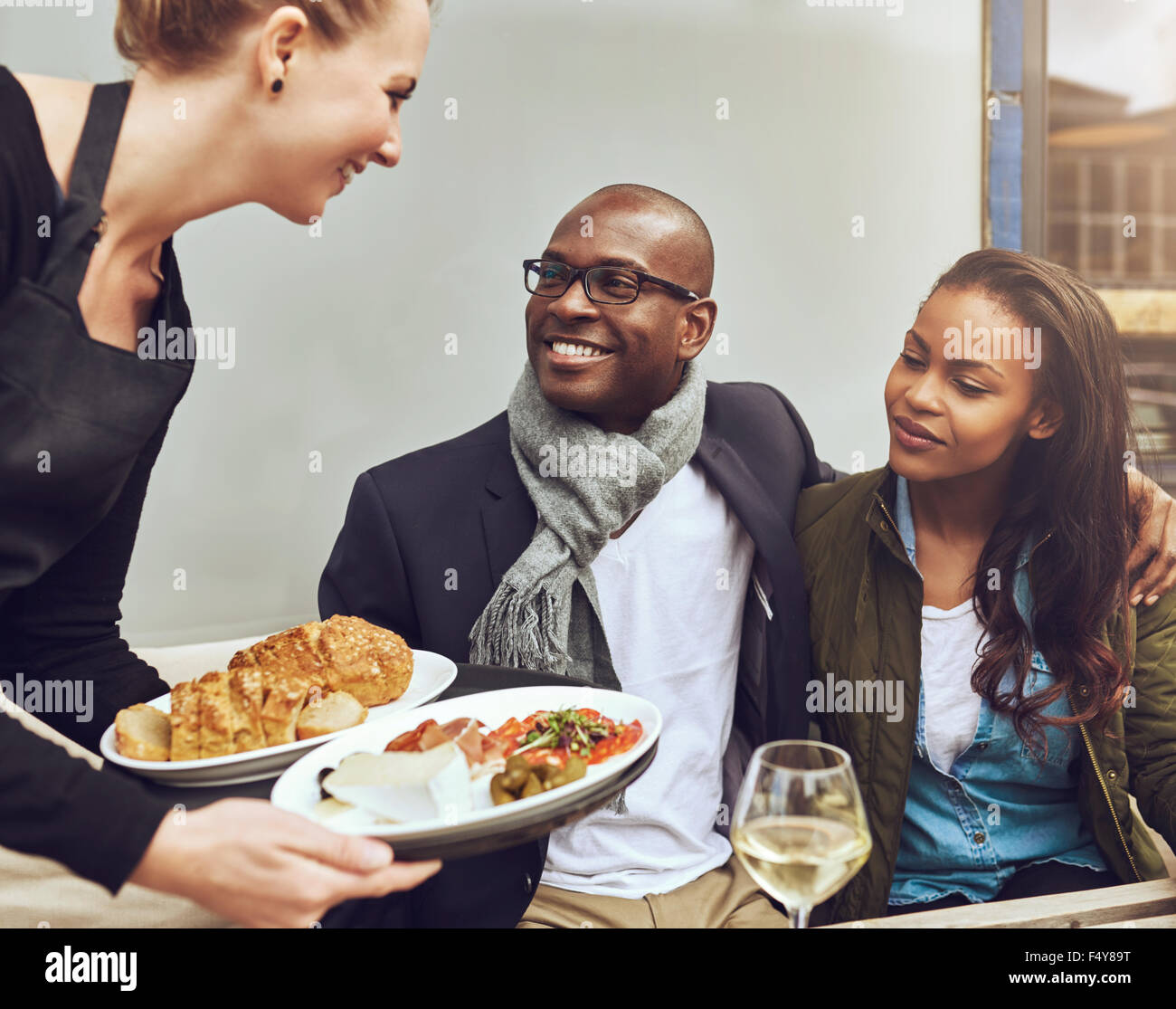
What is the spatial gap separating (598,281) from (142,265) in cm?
73

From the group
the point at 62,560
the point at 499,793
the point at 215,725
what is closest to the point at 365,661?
the point at 215,725

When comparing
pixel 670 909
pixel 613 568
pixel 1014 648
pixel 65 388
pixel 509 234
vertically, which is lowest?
pixel 670 909

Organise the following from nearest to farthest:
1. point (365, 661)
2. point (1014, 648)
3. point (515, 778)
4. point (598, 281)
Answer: point (515, 778), point (365, 661), point (1014, 648), point (598, 281)

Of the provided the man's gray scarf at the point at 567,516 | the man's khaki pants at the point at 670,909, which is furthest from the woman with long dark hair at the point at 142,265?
the man's khaki pants at the point at 670,909

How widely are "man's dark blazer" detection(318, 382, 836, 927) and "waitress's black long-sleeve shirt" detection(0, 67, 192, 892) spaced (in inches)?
14.8

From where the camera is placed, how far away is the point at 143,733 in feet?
3.46

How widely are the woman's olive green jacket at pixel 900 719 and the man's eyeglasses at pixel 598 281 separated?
1.73 feet

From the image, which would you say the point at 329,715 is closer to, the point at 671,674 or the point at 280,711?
the point at 280,711

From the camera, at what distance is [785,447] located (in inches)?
72.1

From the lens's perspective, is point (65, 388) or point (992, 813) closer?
point (65, 388)

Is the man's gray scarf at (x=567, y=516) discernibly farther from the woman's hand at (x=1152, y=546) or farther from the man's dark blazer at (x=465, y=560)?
the woman's hand at (x=1152, y=546)
